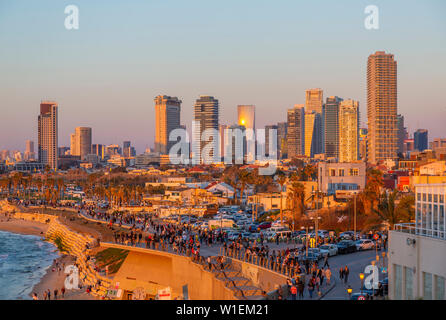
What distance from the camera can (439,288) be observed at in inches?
700

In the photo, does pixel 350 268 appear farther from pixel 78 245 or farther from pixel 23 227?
pixel 23 227

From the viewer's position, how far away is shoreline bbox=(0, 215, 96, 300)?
114 feet

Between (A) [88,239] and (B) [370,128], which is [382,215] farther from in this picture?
(B) [370,128]

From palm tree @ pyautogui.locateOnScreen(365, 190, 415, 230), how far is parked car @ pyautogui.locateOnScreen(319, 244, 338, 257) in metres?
3.87

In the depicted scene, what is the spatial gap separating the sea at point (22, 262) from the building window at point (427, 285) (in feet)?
85.5

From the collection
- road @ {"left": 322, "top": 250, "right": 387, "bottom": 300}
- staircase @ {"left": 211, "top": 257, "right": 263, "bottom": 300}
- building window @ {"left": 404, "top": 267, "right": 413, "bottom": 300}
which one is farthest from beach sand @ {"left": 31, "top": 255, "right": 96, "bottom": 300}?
building window @ {"left": 404, "top": 267, "right": 413, "bottom": 300}

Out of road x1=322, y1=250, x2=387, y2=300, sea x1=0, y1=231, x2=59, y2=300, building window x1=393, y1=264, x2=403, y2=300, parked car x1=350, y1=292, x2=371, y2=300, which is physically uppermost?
building window x1=393, y1=264, x2=403, y2=300

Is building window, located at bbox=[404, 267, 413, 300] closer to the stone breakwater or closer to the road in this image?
the road

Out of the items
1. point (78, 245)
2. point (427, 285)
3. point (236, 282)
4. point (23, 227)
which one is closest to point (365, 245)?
point (236, 282)

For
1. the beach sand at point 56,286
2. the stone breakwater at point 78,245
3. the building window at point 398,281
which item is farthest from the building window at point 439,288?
the beach sand at point 56,286

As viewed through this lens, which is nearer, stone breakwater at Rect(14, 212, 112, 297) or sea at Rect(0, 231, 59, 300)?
stone breakwater at Rect(14, 212, 112, 297)

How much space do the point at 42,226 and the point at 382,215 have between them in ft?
177

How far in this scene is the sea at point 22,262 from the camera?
127 ft
